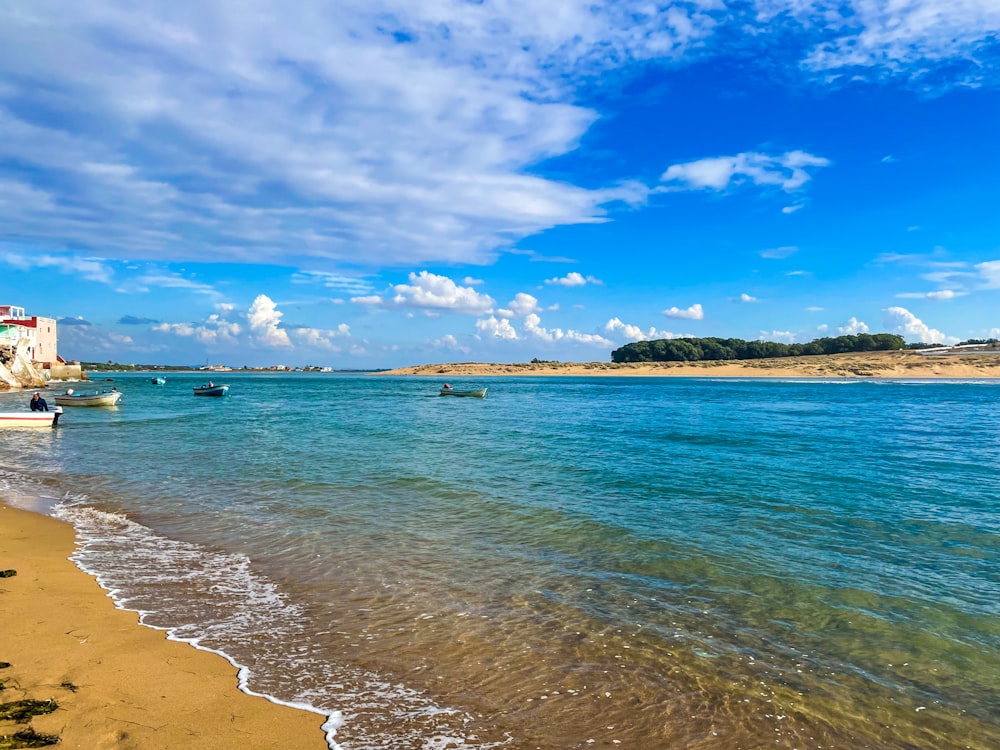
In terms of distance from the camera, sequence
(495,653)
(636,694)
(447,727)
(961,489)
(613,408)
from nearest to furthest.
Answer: (447,727) < (636,694) < (495,653) < (961,489) < (613,408)

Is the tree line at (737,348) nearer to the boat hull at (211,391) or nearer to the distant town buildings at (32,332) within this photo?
the boat hull at (211,391)

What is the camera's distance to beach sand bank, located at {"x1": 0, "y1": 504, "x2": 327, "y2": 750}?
16.1 ft

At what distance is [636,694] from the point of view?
6082mm

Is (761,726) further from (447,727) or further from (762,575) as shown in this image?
(762,575)

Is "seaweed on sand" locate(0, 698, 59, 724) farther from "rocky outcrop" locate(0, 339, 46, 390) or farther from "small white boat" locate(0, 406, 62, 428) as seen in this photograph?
"rocky outcrop" locate(0, 339, 46, 390)

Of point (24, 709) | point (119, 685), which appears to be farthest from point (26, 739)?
point (119, 685)

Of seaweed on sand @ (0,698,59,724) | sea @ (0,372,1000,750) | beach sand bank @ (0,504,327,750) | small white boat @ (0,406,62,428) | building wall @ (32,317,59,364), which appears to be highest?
building wall @ (32,317,59,364)

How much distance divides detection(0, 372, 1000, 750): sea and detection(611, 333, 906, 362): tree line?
14398 cm

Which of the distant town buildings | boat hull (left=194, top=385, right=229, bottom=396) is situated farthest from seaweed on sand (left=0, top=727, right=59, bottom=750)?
the distant town buildings

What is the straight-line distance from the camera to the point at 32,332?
96.4 m

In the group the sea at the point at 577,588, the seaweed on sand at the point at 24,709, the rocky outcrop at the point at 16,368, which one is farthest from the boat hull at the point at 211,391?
the seaweed on sand at the point at 24,709

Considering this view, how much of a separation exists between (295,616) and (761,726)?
575cm

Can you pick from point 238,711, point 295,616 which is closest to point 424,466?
point 295,616

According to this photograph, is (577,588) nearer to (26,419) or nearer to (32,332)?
(26,419)
